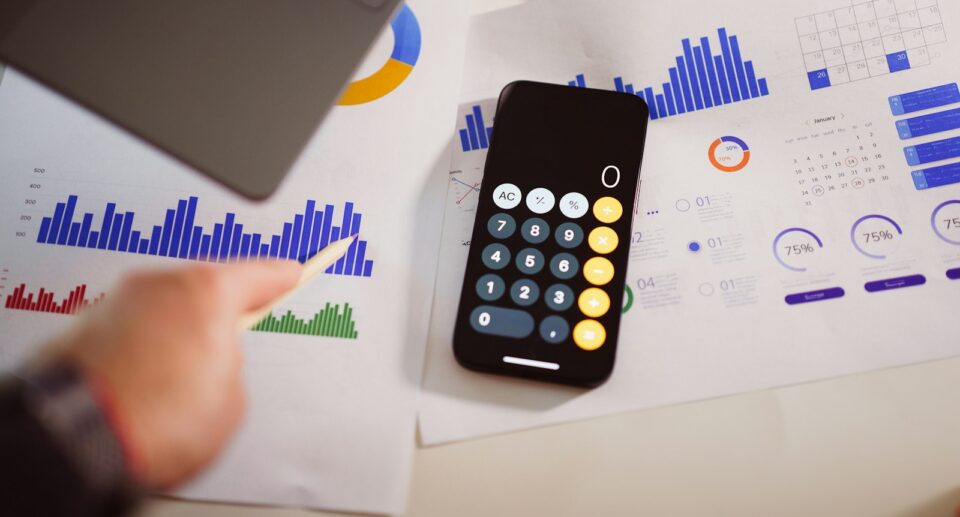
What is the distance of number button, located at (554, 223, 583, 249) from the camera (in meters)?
0.45

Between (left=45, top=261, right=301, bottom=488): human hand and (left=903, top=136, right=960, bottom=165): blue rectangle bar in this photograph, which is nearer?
(left=45, top=261, right=301, bottom=488): human hand

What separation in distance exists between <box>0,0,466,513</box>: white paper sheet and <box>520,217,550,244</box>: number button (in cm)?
6

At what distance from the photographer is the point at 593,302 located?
0.43 meters

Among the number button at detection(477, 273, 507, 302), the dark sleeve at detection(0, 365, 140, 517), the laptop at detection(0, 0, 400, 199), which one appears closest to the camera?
the dark sleeve at detection(0, 365, 140, 517)

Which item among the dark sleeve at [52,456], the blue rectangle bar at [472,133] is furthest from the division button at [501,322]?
the dark sleeve at [52,456]

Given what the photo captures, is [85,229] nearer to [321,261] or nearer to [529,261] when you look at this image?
[321,261]

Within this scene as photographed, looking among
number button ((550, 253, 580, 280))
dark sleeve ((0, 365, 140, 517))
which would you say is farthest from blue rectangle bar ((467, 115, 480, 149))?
dark sleeve ((0, 365, 140, 517))

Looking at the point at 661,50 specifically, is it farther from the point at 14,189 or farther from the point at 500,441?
the point at 14,189

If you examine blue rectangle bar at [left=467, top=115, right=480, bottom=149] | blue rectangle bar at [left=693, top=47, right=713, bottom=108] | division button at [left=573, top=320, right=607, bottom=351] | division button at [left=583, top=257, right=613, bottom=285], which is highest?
blue rectangle bar at [left=693, top=47, right=713, bottom=108]

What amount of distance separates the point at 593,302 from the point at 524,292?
0.14ft

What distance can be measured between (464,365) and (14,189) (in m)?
0.34

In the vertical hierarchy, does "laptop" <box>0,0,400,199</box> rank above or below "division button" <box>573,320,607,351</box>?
above

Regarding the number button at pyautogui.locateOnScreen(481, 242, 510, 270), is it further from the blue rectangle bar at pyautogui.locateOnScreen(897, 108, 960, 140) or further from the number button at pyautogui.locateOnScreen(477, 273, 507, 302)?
the blue rectangle bar at pyautogui.locateOnScreen(897, 108, 960, 140)

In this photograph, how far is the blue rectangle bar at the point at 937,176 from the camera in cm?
45
